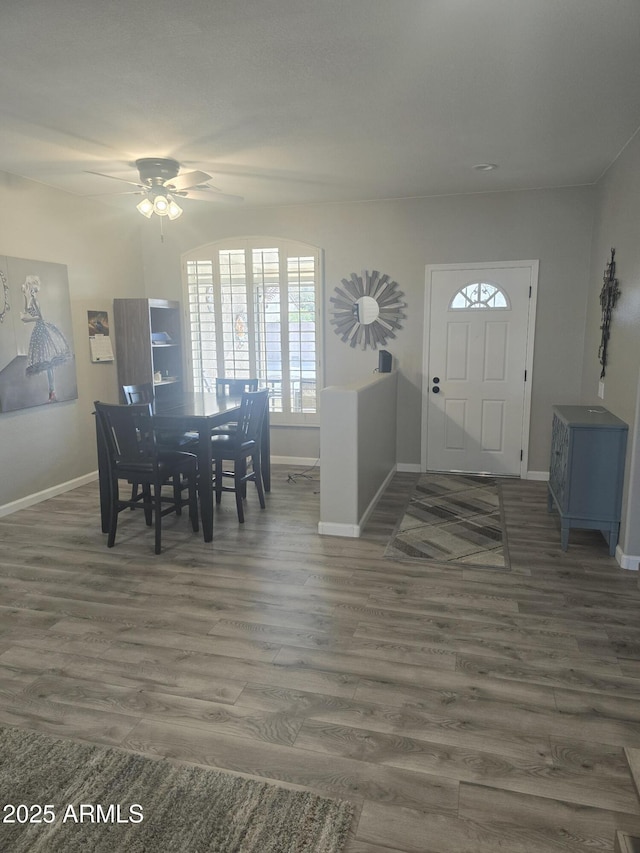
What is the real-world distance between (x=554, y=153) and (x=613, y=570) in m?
2.89

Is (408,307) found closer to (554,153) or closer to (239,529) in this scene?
(554,153)

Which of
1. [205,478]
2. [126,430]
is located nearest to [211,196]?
[126,430]

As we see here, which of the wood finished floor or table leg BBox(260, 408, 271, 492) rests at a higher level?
table leg BBox(260, 408, 271, 492)

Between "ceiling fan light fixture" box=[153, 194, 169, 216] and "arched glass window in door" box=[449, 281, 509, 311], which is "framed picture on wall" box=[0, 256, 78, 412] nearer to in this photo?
"ceiling fan light fixture" box=[153, 194, 169, 216]

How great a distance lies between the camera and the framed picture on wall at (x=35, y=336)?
4.48 m

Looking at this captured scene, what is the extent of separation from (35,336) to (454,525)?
374 cm

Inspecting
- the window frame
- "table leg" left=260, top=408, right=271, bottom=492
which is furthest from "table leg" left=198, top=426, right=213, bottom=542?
the window frame

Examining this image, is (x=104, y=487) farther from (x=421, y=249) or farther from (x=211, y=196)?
(x=421, y=249)

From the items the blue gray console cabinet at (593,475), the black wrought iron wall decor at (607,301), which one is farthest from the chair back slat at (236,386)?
the black wrought iron wall decor at (607,301)

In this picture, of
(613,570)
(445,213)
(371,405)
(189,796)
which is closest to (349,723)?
(189,796)

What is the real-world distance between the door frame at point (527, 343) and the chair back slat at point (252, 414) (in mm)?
1776

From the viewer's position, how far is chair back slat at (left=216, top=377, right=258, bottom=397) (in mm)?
5445

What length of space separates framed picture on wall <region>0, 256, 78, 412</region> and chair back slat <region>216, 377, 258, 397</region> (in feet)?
4.36

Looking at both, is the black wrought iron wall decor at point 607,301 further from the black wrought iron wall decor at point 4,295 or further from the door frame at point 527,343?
the black wrought iron wall decor at point 4,295
